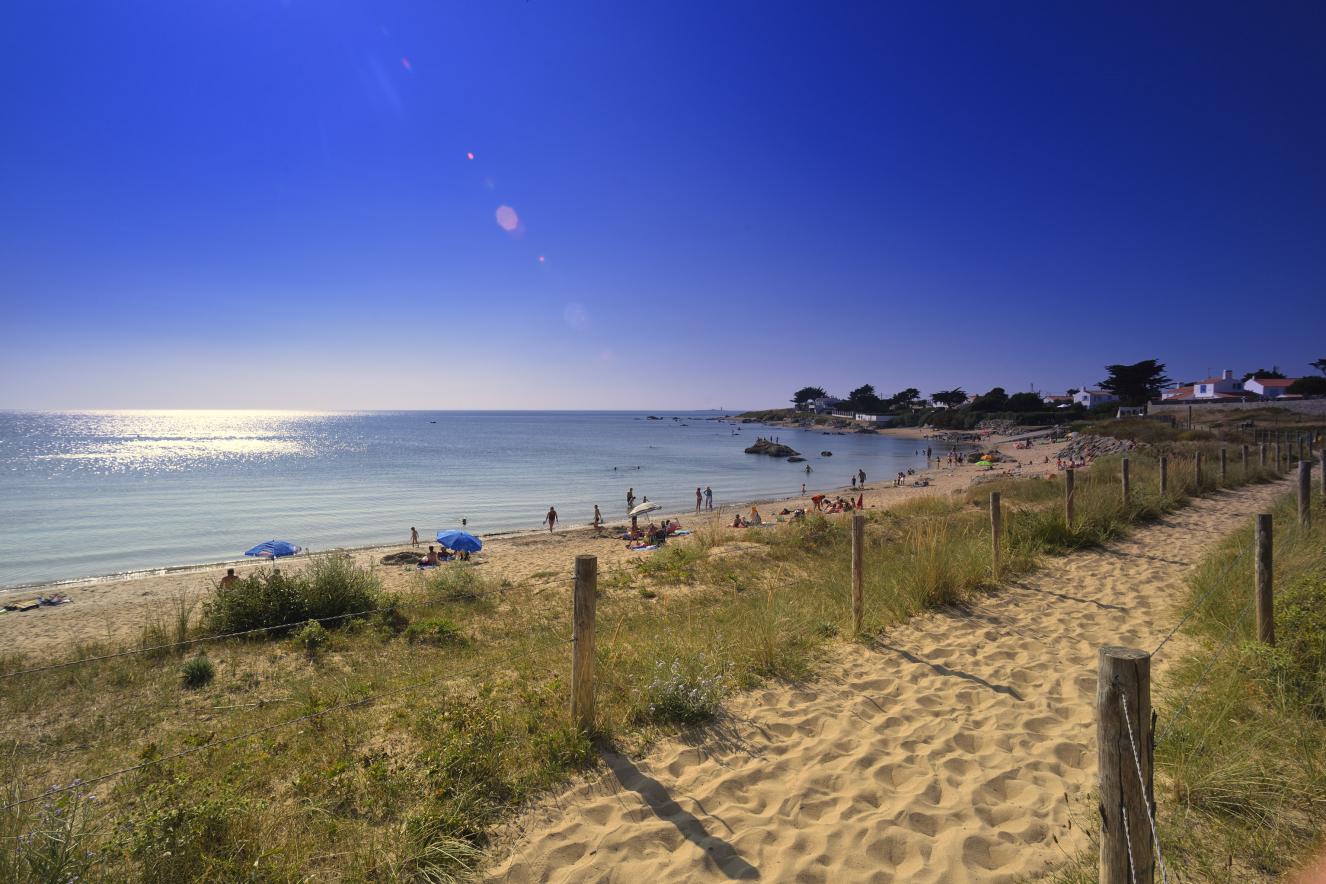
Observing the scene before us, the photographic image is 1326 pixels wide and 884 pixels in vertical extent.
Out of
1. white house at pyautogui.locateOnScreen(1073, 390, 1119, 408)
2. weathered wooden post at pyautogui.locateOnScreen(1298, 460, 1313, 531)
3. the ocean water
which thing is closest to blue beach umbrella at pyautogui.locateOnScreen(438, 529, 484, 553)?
the ocean water

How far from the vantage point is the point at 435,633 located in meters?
8.93

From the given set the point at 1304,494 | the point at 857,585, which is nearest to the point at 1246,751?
the point at 857,585

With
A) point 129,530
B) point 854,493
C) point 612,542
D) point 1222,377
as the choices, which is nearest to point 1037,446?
point 1222,377

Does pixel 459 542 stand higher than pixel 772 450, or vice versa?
pixel 772 450

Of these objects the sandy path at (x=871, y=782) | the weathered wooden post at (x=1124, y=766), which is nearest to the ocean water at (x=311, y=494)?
the sandy path at (x=871, y=782)

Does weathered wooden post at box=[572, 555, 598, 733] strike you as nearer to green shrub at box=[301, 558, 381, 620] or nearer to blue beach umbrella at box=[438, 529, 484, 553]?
green shrub at box=[301, 558, 381, 620]

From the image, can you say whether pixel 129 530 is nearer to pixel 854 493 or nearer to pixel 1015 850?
pixel 1015 850

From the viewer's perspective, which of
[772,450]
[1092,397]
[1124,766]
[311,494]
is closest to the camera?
[1124,766]

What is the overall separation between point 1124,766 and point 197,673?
970 cm

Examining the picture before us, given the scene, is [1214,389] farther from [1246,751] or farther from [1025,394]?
[1246,751]

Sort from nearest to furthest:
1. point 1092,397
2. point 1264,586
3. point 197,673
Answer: point 1264,586 < point 197,673 < point 1092,397

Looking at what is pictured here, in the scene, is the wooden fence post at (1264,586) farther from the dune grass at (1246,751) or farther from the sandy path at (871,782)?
the sandy path at (871,782)

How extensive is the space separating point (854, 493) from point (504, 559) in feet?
77.1

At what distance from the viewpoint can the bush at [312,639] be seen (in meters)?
8.67
